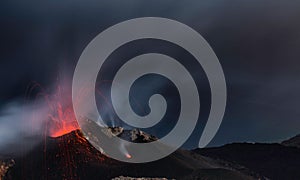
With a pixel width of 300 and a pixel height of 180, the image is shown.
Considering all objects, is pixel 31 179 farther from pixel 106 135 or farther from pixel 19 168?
pixel 106 135

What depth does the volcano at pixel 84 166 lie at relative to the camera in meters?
146

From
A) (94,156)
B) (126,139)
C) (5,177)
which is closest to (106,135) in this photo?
(126,139)

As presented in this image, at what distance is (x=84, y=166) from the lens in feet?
509

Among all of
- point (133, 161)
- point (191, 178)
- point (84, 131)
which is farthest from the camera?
point (84, 131)

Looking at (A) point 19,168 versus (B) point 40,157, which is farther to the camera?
(B) point 40,157

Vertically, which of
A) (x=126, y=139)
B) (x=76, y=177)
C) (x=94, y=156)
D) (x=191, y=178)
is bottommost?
(x=191, y=178)

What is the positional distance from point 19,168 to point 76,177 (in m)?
27.5

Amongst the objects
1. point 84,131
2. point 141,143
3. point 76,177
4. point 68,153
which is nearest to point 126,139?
point 141,143

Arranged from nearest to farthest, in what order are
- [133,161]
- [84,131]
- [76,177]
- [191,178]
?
[191,178], [76,177], [133,161], [84,131]

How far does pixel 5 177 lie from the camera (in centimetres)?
14588

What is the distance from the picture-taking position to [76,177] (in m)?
148

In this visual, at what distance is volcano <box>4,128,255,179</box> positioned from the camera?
14638cm

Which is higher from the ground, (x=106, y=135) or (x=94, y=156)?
(x=106, y=135)

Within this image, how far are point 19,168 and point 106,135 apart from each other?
169 ft
